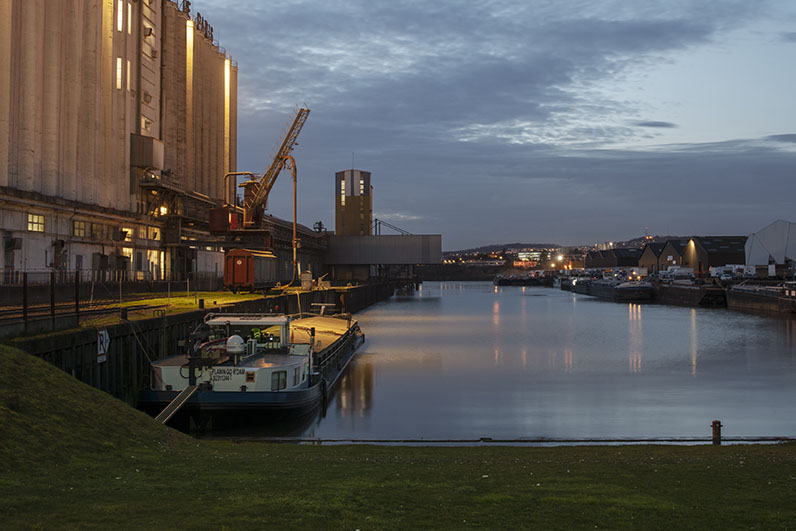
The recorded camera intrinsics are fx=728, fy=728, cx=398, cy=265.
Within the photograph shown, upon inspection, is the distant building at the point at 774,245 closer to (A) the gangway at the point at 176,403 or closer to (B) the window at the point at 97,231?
(B) the window at the point at 97,231

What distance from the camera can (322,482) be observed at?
12.3m

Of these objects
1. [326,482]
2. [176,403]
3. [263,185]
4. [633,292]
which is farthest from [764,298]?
[326,482]

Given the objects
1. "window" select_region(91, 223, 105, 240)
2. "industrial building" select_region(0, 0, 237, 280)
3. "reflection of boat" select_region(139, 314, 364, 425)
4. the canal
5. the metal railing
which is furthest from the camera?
"window" select_region(91, 223, 105, 240)

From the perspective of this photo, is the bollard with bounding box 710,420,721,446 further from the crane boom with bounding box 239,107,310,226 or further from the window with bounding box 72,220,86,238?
the crane boom with bounding box 239,107,310,226

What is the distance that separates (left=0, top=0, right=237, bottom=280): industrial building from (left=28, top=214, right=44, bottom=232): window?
0.14m

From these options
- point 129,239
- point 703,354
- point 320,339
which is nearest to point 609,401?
point 320,339

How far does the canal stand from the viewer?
2894 centimetres

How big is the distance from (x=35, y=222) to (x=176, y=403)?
3348cm

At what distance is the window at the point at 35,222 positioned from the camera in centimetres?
5088

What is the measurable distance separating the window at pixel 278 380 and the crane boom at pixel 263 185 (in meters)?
70.4

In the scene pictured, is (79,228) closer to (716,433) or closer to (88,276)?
(88,276)

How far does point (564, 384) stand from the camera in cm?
4162

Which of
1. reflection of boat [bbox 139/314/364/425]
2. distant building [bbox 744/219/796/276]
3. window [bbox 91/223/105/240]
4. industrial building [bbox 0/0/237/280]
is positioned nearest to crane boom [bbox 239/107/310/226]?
industrial building [bbox 0/0/237/280]

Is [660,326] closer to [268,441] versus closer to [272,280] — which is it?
[272,280]
